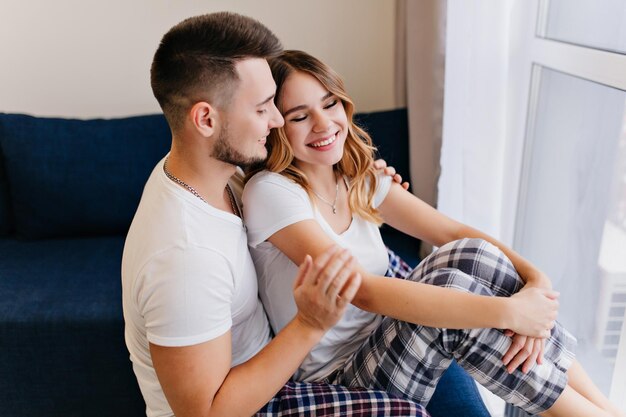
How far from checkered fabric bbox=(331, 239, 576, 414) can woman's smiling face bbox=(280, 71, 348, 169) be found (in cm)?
36

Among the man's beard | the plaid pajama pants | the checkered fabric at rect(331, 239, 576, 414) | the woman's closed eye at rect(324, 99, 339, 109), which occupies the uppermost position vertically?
the woman's closed eye at rect(324, 99, 339, 109)

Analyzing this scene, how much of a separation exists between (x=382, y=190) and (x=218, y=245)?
570mm

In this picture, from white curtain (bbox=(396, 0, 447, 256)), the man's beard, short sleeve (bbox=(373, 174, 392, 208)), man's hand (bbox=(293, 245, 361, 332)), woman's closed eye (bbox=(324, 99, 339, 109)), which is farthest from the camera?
white curtain (bbox=(396, 0, 447, 256))

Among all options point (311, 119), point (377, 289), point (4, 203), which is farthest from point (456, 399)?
point (4, 203)

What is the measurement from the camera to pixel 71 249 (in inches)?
86.7

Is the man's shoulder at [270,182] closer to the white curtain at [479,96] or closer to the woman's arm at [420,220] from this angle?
the woman's arm at [420,220]

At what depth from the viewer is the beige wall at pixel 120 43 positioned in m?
2.42

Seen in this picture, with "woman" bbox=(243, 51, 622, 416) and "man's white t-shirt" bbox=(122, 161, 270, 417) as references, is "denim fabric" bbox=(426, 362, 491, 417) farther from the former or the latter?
"man's white t-shirt" bbox=(122, 161, 270, 417)

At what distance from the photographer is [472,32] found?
1.76 metres

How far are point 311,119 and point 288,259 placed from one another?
315 mm

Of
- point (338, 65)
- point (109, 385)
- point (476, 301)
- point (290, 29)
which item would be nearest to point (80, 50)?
point (290, 29)

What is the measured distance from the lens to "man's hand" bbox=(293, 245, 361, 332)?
3.33 ft

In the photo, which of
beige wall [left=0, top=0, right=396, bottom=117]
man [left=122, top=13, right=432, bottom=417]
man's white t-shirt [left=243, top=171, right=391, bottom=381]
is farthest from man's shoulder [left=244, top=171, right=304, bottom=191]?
beige wall [left=0, top=0, right=396, bottom=117]

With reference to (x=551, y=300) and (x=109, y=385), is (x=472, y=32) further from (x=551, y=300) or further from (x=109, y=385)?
(x=109, y=385)
